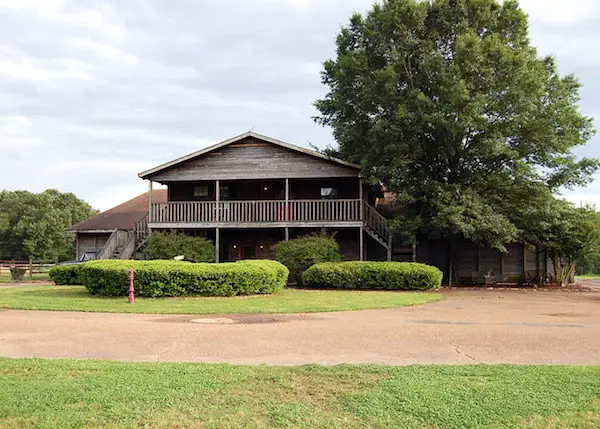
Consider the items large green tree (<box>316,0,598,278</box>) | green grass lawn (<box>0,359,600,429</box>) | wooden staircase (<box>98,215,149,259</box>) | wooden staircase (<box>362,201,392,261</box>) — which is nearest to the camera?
green grass lawn (<box>0,359,600,429</box>)

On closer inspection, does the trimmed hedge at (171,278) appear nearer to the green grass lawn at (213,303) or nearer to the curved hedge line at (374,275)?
the green grass lawn at (213,303)

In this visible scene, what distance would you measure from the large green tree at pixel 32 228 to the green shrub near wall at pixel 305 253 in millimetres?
41834

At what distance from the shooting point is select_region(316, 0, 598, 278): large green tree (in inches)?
885

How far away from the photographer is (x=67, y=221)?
2479 inches

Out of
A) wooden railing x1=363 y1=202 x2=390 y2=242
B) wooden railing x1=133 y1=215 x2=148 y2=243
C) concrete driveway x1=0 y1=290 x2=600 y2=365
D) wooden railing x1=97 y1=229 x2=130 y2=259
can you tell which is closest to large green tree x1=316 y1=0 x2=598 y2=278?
wooden railing x1=363 y1=202 x2=390 y2=242

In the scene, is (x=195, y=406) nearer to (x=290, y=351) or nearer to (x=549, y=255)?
(x=290, y=351)

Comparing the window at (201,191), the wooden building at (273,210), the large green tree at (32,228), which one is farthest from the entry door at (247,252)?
the large green tree at (32,228)

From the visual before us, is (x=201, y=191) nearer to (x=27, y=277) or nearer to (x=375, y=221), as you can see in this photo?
(x=375, y=221)

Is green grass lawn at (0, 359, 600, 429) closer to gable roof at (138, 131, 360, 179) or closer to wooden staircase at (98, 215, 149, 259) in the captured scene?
gable roof at (138, 131, 360, 179)

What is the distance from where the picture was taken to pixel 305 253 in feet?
75.9

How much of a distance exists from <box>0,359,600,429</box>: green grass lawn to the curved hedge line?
1432 cm

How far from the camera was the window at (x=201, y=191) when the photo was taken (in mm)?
29875

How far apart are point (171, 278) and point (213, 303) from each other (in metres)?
2.00

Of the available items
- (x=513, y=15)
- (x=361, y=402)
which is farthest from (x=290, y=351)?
(x=513, y=15)
